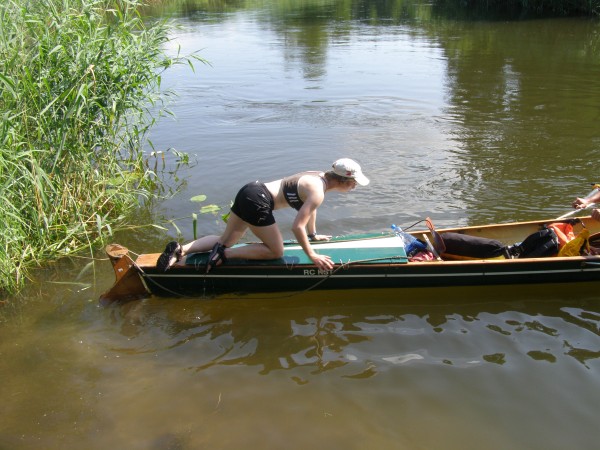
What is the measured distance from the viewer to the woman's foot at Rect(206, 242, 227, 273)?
5.77 m

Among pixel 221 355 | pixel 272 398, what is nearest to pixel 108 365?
pixel 221 355

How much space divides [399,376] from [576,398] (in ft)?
4.41

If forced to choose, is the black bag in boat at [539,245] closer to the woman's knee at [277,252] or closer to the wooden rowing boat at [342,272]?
the wooden rowing boat at [342,272]

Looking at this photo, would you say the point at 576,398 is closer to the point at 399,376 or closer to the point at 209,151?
the point at 399,376

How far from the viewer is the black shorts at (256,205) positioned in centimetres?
543

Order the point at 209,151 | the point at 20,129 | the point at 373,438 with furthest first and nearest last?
the point at 209,151
the point at 20,129
the point at 373,438

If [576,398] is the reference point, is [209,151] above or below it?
above

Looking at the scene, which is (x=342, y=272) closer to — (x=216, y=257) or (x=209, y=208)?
(x=216, y=257)

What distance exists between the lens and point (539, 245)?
596 centimetres

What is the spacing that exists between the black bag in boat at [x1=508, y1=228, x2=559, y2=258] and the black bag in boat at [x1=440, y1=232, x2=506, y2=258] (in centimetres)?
21

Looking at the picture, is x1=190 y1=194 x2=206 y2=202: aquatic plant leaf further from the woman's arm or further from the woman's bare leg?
the woman's arm

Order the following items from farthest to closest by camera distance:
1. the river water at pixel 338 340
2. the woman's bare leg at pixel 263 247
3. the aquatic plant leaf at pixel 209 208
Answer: the aquatic plant leaf at pixel 209 208
the woman's bare leg at pixel 263 247
the river water at pixel 338 340

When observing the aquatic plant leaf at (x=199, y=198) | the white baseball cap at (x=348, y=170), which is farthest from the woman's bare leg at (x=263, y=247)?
the aquatic plant leaf at (x=199, y=198)

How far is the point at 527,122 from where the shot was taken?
37.9 ft
